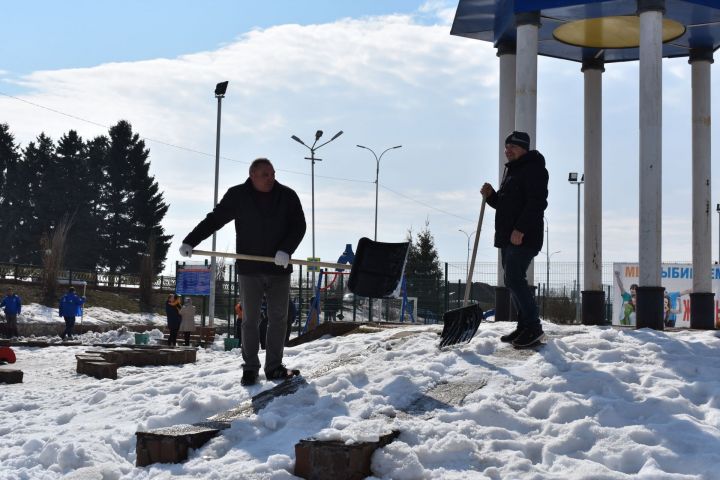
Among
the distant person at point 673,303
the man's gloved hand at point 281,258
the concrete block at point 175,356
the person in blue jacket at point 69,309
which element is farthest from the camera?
the distant person at point 673,303

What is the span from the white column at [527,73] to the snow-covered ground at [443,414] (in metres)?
3.24

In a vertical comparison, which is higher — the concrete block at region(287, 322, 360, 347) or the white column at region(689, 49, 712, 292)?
the white column at region(689, 49, 712, 292)

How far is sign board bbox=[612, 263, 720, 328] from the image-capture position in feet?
79.7

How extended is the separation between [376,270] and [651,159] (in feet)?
11.3

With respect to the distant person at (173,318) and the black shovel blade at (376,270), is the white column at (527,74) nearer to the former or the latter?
the black shovel blade at (376,270)

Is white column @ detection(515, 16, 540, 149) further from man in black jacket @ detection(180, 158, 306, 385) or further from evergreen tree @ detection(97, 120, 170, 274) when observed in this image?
evergreen tree @ detection(97, 120, 170, 274)

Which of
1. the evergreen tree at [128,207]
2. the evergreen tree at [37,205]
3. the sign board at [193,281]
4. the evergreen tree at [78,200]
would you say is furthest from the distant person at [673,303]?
the evergreen tree at [37,205]

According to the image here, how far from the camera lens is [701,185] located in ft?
37.2

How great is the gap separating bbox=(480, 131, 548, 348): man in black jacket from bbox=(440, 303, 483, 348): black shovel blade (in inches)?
11.8

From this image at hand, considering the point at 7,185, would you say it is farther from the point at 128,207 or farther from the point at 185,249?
the point at 185,249

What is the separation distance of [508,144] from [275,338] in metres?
2.57

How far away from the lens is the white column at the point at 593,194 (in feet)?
37.2

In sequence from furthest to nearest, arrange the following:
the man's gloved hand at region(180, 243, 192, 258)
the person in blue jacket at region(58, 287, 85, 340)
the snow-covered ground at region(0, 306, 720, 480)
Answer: the person in blue jacket at region(58, 287, 85, 340), the man's gloved hand at region(180, 243, 192, 258), the snow-covered ground at region(0, 306, 720, 480)

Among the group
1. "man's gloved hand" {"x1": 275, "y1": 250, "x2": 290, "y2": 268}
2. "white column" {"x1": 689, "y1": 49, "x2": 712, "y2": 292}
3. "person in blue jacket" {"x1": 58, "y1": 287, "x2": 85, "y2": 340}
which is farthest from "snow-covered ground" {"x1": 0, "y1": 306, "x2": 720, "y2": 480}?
"person in blue jacket" {"x1": 58, "y1": 287, "x2": 85, "y2": 340}
